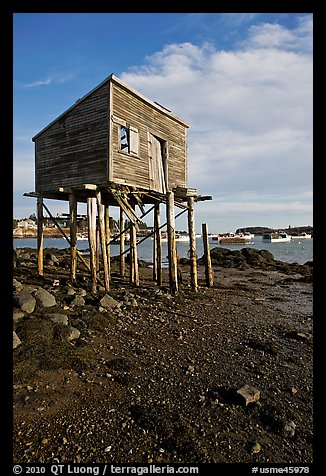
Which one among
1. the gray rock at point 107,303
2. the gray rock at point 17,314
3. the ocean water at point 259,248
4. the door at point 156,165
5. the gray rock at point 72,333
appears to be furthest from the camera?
the ocean water at point 259,248

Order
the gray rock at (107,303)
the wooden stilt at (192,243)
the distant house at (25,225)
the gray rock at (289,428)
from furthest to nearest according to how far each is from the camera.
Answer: the distant house at (25,225)
the wooden stilt at (192,243)
the gray rock at (107,303)
the gray rock at (289,428)

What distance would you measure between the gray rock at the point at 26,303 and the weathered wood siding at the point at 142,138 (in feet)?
19.9

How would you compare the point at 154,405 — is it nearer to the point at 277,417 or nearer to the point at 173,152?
the point at 277,417

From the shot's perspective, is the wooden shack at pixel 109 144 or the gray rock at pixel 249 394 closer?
the gray rock at pixel 249 394

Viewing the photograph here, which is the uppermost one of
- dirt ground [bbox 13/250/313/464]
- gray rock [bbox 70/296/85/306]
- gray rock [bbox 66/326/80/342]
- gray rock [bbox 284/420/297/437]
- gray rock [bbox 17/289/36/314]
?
gray rock [bbox 17/289/36/314]

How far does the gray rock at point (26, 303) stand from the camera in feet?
28.7

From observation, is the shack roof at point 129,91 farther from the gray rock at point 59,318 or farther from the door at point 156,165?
the gray rock at point 59,318

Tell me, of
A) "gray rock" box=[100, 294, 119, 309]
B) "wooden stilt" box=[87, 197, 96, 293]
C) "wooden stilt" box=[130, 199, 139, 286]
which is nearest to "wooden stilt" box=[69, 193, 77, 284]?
"wooden stilt" box=[87, 197, 96, 293]

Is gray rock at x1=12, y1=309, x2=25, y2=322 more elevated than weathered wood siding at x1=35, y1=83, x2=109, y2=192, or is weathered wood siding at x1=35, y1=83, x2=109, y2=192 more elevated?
weathered wood siding at x1=35, y1=83, x2=109, y2=192

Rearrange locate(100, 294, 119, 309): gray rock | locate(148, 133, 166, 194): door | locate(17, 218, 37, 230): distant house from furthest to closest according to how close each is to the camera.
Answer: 1. locate(17, 218, 37, 230): distant house
2. locate(148, 133, 166, 194): door
3. locate(100, 294, 119, 309): gray rock

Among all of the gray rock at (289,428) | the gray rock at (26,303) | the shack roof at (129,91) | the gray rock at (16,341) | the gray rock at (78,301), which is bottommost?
the gray rock at (289,428)

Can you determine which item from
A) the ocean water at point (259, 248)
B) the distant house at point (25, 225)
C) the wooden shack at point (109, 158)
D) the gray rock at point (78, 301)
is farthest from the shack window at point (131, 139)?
the distant house at point (25, 225)

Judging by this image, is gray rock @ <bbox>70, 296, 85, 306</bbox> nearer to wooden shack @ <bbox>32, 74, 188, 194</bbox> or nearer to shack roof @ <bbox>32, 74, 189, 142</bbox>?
wooden shack @ <bbox>32, 74, 188, 194</bbox>

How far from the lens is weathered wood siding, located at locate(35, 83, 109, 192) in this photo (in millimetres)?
12930
